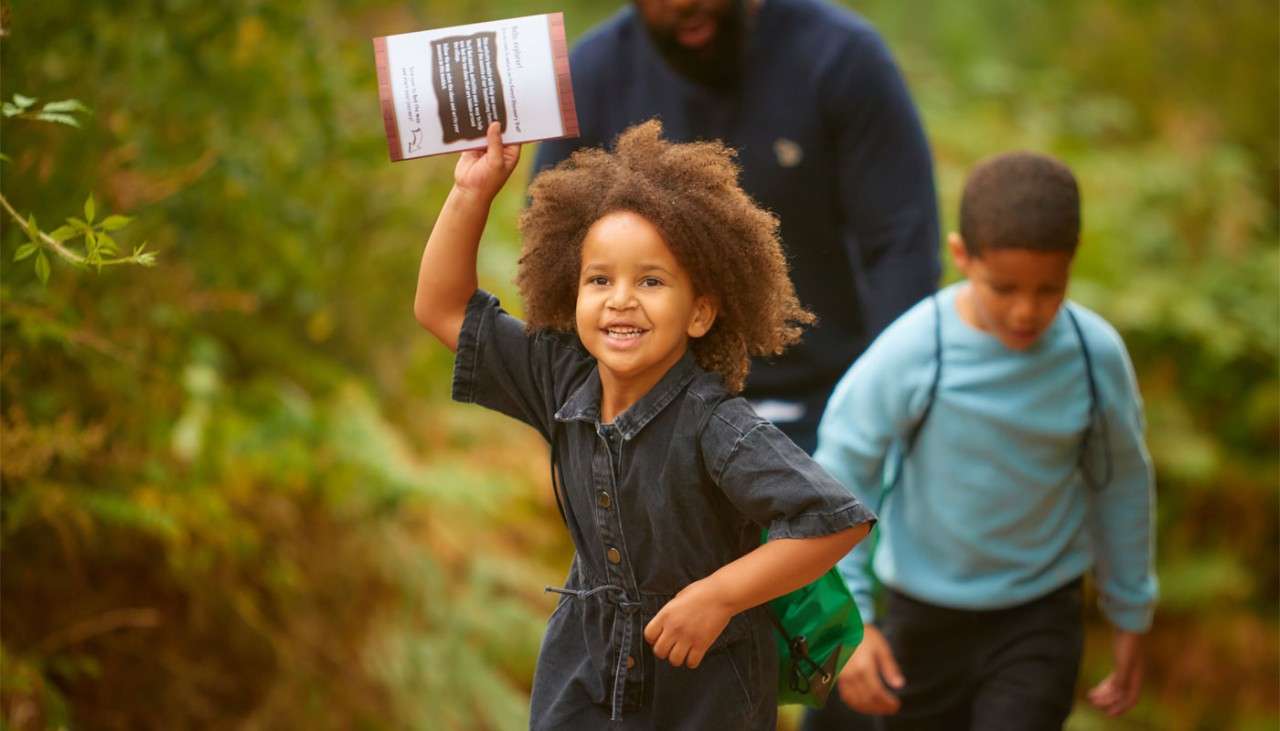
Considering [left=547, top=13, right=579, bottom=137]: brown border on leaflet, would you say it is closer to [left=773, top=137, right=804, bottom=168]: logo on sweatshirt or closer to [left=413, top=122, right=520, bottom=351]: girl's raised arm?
[left=413, top=122, right=520, bottom=351]: girl's raised arm

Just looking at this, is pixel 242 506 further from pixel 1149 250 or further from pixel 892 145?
pixel 1149 250

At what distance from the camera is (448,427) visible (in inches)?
217

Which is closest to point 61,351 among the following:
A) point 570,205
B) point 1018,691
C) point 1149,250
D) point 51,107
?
point 51,107

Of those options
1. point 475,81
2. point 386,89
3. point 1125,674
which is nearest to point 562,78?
point 475,81

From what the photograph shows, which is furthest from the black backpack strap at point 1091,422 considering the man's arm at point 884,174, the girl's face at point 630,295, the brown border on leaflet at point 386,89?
the brown border on leaflet at point 386,89

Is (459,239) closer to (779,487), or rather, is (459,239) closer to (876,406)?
(779,487)

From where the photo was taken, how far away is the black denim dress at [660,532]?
193 cm

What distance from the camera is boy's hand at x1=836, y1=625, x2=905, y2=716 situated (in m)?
2.84

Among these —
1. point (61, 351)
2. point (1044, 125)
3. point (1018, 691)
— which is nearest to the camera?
point (1018, 691)

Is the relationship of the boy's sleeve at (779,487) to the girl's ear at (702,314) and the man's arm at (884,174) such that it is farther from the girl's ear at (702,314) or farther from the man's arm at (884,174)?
the man's arm at (884,174)

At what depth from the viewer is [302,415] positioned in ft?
14.5

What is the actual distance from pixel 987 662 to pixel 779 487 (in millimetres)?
1219

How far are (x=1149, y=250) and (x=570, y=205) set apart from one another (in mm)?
5381

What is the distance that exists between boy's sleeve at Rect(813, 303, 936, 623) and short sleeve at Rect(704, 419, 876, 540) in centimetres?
88
